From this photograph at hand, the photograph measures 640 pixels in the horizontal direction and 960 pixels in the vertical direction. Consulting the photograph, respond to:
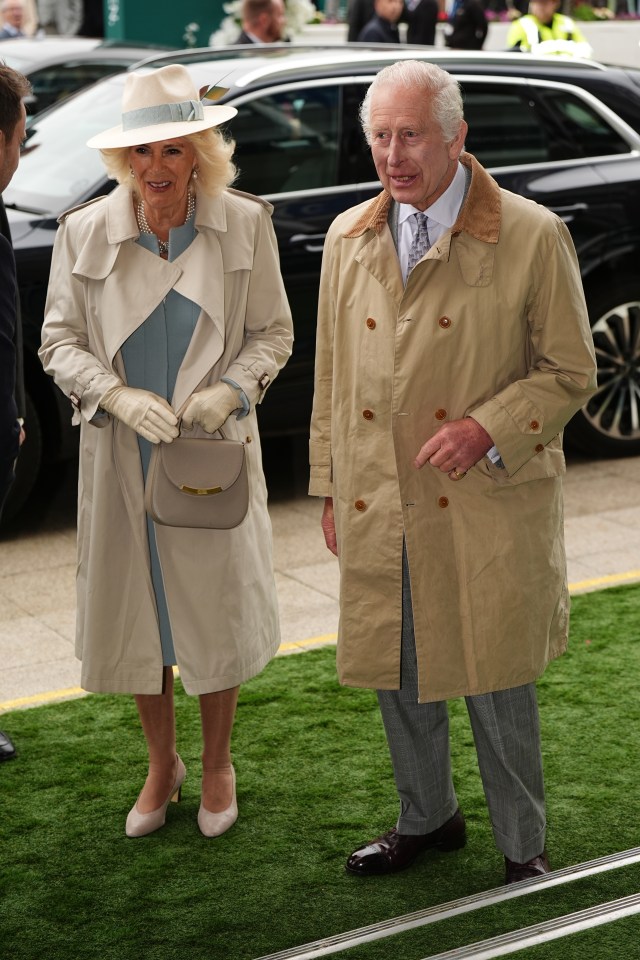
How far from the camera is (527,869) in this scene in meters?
3.60

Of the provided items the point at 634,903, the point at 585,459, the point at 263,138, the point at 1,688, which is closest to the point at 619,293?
the point at 585,459

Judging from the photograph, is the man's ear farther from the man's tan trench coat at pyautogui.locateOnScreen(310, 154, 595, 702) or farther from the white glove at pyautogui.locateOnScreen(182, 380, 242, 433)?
the white glove at pyautogui.locateOnScreen(182, 380, 242, 433)

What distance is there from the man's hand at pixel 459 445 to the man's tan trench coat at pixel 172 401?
2.30 ft

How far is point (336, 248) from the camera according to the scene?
3.52 metres

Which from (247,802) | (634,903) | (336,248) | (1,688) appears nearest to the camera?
(634,903)

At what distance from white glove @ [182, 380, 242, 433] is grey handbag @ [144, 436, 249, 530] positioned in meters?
0.05

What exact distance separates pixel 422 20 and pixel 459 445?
12.9 meters

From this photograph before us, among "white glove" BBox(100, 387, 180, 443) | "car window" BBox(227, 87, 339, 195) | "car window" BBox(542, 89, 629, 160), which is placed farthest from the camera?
"car window" BBox(542, 89, 629, 160)

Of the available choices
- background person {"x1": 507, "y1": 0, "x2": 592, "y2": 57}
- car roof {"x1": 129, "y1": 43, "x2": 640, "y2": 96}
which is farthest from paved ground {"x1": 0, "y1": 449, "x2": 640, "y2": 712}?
background person {"x1": 507, "y1": 0, "x2": 592, "y2": 57}

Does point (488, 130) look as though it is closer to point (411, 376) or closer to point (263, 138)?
point (263, 138)

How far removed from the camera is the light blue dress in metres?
3.80

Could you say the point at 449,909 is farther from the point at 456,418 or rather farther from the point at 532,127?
the point at 532,127

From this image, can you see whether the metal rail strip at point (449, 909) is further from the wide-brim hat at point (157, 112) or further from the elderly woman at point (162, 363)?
the wide-brim hat at point (157, 112)

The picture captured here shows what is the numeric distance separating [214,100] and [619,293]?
7.80 feet
